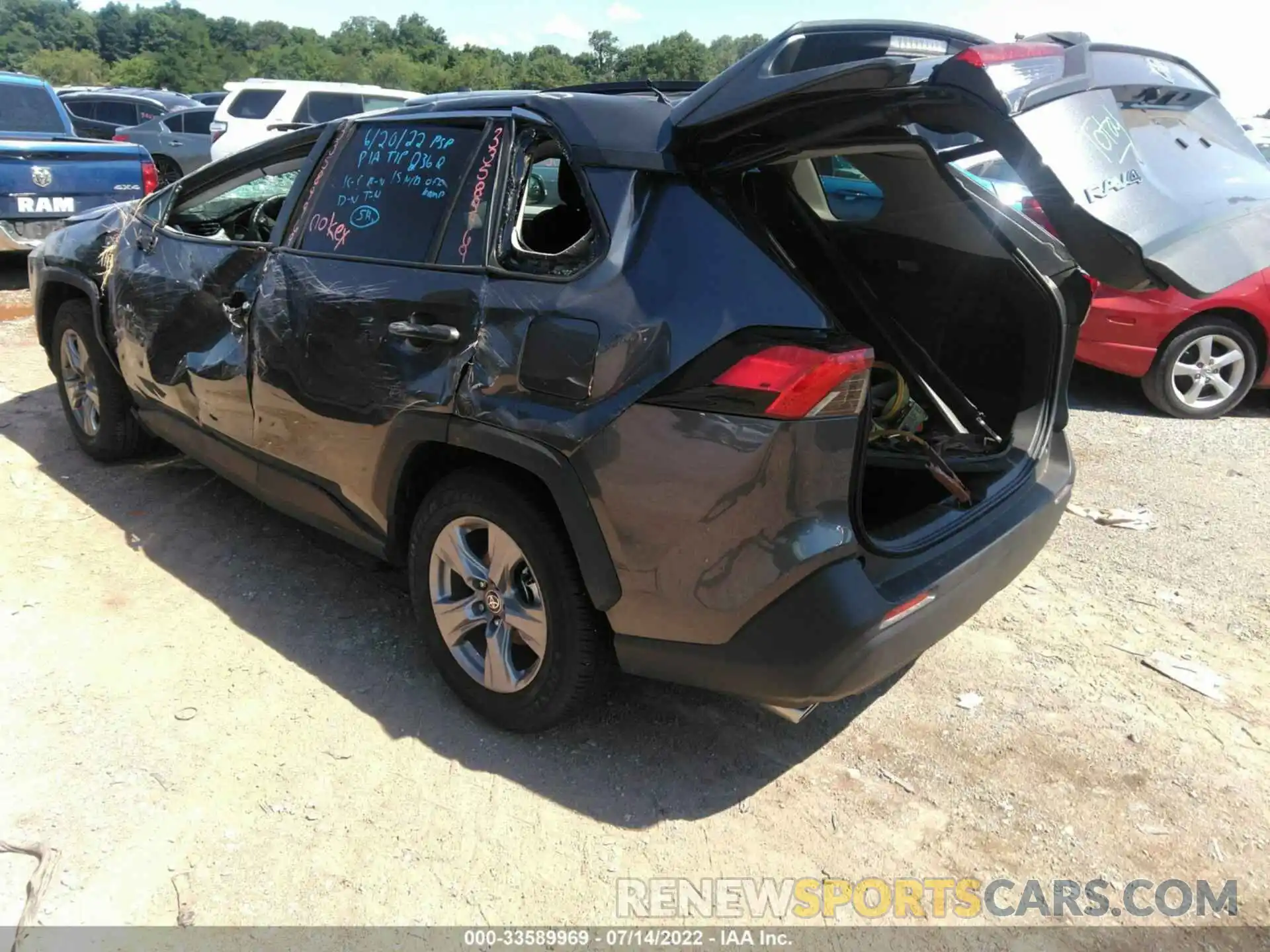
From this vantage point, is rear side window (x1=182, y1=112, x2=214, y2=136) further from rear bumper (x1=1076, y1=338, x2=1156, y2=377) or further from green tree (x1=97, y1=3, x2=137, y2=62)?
green tree (x1=97, y1=3, x2=137, y2=62)

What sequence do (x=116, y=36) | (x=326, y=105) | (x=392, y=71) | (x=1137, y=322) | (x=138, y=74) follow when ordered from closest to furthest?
(x=1137, y=322)
(x=326, y=105)
(x=138, y=74)
(x=392, y=71)
(x=116, y=36)

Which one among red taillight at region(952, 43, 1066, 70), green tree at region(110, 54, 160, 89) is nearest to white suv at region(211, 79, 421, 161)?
red taillight at region(952, 43, 1066, 70)

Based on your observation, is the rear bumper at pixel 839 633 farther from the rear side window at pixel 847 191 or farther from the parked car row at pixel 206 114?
the parked car row at pixel 206 114

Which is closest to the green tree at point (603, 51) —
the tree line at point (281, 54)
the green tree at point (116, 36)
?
the tree line at point (281, 54)

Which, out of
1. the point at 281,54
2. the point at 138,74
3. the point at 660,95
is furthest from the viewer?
the point at 281,54

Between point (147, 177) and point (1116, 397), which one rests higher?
point (147, 177)

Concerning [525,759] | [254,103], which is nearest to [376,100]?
[254,103]

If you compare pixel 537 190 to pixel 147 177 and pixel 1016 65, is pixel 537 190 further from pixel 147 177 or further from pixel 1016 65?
pixel 147 177

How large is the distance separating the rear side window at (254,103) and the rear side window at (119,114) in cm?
479

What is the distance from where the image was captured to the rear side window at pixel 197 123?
1519cm

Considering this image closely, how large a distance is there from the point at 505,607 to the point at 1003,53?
188 centimetres

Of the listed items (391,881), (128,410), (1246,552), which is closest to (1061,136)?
(391,881)

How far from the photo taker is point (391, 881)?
2.33m

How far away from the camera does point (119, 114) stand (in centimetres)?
1655
